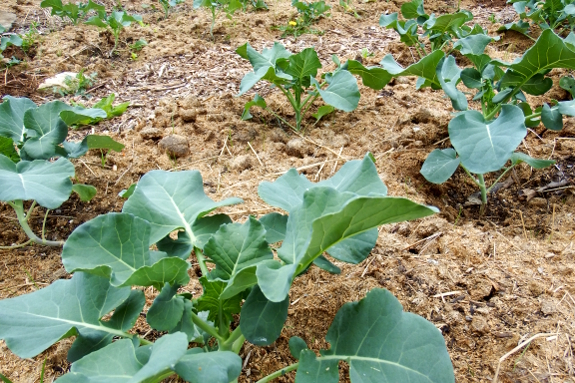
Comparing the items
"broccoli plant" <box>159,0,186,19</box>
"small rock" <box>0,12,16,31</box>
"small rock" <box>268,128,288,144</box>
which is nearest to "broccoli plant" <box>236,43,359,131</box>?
"small rock" <box>268,128,288,144</box>

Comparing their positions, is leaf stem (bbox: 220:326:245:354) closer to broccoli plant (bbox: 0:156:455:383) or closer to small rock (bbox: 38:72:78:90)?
broccoli plant (bbox: 0:156:455:383)

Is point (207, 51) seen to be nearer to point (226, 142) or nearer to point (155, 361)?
point (226, 142)

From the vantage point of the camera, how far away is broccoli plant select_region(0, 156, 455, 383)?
86 cm

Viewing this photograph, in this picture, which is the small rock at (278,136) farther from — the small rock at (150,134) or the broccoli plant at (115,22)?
the broccoli plant at (115,22)

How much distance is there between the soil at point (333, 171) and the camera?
1.30 m

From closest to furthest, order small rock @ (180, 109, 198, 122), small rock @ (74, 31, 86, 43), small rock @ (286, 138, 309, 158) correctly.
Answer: small rock @ (286, 138, 309, 158), small rock @ (180, 109, 198, 122), small rock @ (74, 31, 86, 43)

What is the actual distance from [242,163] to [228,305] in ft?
3.87

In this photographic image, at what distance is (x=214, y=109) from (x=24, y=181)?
4.16 feet

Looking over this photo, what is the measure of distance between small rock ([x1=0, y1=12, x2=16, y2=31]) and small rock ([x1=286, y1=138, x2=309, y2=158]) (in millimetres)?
3370

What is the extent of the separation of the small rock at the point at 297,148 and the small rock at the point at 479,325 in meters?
1.23

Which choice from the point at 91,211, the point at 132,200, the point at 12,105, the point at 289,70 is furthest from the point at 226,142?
the point at 132,200

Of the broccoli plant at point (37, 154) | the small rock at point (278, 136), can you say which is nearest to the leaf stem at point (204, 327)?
the broccoli plant at point (37, 154)

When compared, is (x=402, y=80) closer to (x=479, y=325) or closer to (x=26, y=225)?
(x=479, y=325)

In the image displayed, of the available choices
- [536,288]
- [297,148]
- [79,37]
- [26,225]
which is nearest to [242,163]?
[297,148]
